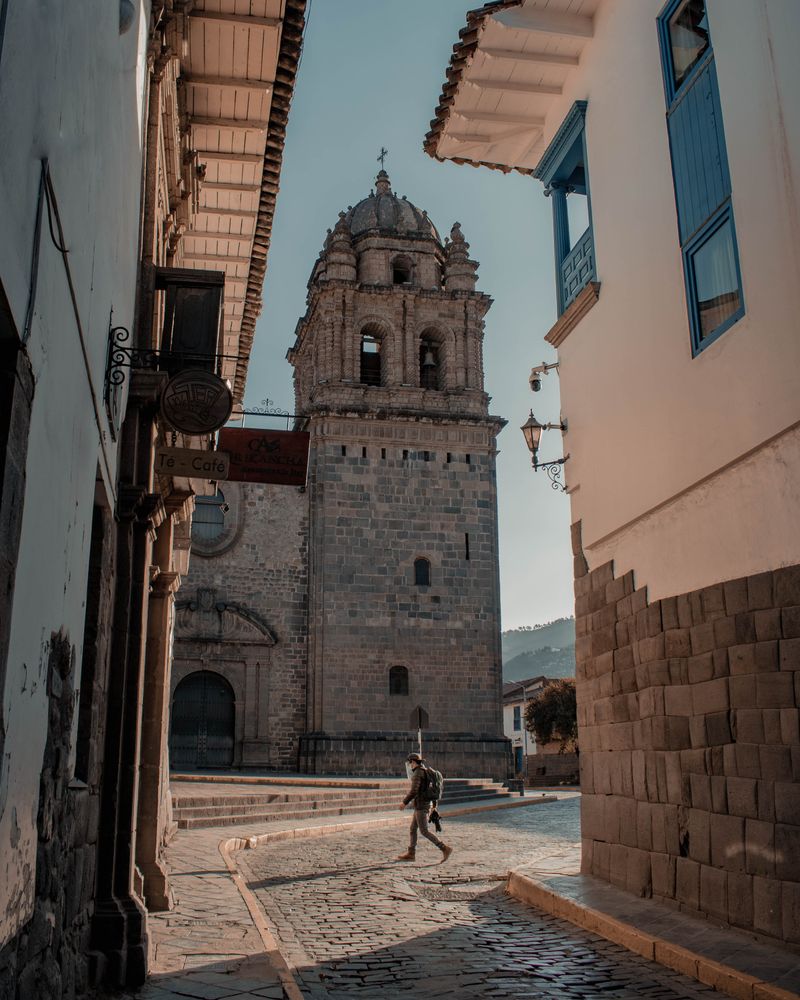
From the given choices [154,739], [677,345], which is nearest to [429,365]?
[677,345]

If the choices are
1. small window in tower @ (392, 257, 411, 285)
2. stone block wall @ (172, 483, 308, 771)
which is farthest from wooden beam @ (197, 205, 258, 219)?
small window in tower @ (392, 257, 411, 285)

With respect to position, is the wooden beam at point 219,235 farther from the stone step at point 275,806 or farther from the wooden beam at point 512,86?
the stone step at point 275,806

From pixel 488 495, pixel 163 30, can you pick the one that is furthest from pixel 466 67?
pixel 488 495

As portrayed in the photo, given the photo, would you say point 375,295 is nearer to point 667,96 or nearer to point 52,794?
point 667,96

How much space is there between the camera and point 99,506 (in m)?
5.90

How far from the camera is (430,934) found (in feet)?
24.3

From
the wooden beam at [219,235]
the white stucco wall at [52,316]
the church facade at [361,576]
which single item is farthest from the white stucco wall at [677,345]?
the church facade at [361,576]

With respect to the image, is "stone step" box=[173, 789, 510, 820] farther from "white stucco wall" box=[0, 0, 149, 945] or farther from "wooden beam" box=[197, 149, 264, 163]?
"white stucco wall" box=[0, 0, 149, 945]

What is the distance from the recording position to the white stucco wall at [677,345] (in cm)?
672

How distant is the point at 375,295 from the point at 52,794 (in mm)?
26434

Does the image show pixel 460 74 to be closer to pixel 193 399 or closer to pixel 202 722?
pixel 193 399

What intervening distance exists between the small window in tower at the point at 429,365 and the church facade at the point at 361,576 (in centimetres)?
12

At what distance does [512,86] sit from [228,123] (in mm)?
3344

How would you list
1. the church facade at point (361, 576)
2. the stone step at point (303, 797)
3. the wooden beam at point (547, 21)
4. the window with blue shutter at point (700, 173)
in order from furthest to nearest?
the church facade at point (361, 576) → the stone step at point (303, 797) → the wooden beam at point (547, 21) → the window with blue shutter at point (700, 173)
